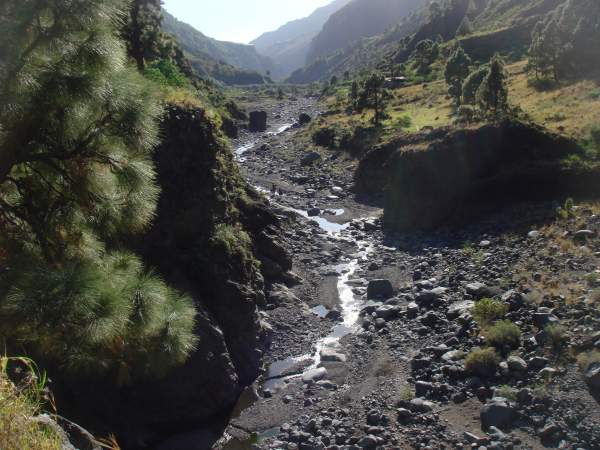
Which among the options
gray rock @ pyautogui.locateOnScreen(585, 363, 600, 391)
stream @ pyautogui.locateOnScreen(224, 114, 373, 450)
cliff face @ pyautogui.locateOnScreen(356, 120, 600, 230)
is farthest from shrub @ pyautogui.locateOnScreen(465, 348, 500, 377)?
cliff face @ pyautogui.locateOnScreen(356, 120, 600, 230)

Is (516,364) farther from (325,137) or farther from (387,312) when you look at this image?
(325,137)

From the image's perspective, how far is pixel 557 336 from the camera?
17.1 meters

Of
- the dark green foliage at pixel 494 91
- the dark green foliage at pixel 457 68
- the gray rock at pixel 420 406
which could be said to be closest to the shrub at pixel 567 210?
the gray rock at pixel 420 406

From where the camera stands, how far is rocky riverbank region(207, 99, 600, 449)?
15.2 meters

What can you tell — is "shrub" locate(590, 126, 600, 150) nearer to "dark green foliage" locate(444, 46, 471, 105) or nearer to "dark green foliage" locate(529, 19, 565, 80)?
"dark green foliage" locate(529, 19, 565, 80)

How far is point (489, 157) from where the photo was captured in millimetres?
34969

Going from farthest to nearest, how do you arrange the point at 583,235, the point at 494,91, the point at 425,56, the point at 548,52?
the point at 425,56
the point at 548,52
the point at 494,91
the point at 583,235

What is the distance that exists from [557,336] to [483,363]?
260 centimetres

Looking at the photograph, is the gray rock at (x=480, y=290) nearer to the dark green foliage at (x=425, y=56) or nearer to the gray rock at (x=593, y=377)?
the gray rock at (x=593, y=377)

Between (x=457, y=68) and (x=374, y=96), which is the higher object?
(x=457, y=68)

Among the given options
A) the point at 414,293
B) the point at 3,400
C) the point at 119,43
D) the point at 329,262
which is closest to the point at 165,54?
the point at 329,262

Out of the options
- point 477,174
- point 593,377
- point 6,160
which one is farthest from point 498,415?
point 477,174

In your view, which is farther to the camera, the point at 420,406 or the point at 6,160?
the point at 420,406

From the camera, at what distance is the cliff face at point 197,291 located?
52.9ft
